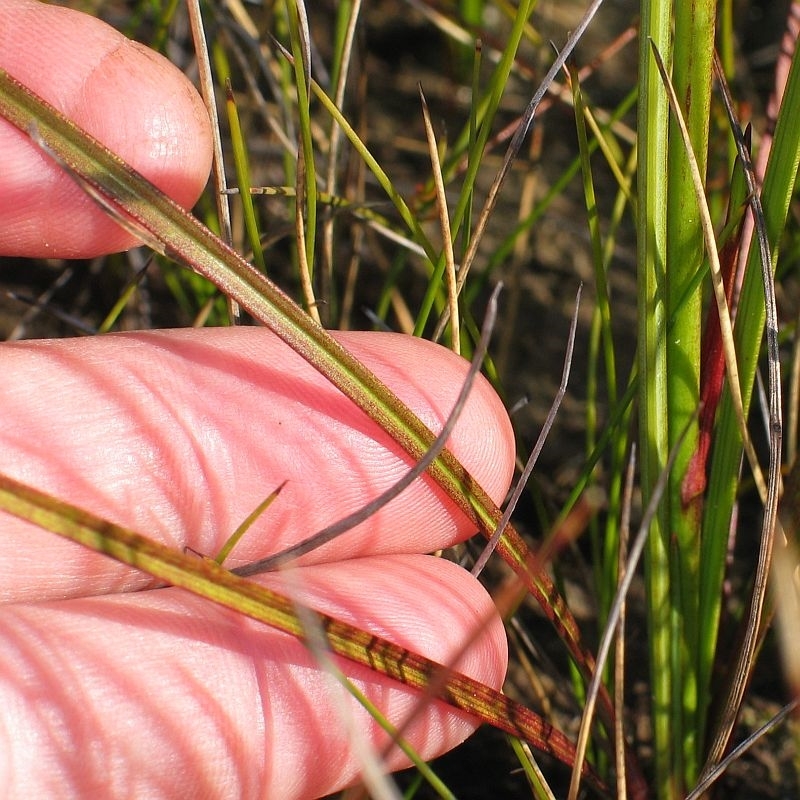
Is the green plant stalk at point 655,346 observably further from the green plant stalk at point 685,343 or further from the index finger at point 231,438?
the index finger at point 231,438

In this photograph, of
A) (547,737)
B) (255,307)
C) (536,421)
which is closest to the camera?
(255,307)

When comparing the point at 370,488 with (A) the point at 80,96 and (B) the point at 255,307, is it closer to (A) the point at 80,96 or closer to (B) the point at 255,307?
(B) the point at 255,307

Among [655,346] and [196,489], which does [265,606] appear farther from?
[655,346]

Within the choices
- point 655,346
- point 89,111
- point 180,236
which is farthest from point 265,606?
point 89,111

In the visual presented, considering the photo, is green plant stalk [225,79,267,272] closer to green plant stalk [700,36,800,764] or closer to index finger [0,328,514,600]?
index finger [0,328,514,600]

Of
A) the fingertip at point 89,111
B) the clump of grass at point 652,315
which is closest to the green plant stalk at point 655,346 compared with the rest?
the clump of grass at point 652,315

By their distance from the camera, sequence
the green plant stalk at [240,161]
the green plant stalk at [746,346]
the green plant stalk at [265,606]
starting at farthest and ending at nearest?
the green plant stalk at [240,161], the green plant stalk at [746,346], the green plant stalk at [265,606]

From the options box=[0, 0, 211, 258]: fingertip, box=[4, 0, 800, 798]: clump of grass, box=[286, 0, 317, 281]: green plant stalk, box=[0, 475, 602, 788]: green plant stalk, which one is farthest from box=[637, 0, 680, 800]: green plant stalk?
box=[0, 0, 211, 258]: fingertip

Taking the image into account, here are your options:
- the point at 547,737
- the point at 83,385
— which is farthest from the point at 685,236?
the point at 83,385
